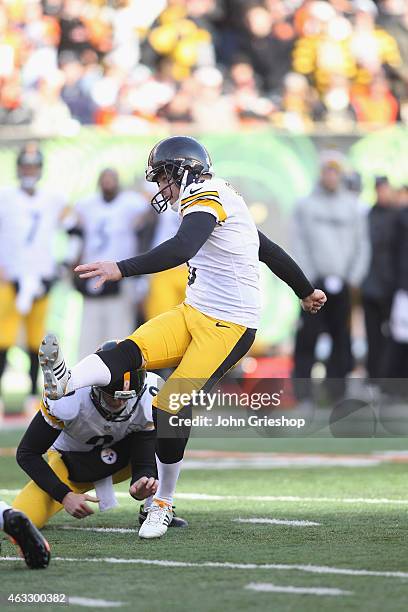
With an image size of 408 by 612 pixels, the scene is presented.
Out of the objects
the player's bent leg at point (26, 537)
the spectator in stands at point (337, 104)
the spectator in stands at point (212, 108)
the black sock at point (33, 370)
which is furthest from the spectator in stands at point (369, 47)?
the player's bent leg at point (26, 537)

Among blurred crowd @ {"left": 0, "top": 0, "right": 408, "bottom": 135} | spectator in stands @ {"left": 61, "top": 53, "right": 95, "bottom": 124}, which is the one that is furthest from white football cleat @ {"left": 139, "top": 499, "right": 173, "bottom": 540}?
spectator in stands @ {"left": 61, "top": 53, "right": 95, "bottom": 124}

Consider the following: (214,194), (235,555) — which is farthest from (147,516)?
(214,194)

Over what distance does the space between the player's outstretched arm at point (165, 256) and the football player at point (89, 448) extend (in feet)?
1.34

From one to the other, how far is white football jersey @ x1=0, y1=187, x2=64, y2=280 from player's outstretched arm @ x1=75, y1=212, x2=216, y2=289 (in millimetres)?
5602

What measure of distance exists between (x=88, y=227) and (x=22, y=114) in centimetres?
255

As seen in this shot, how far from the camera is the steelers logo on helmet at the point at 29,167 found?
35.5ft

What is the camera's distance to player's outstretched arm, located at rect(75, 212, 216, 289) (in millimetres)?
4973

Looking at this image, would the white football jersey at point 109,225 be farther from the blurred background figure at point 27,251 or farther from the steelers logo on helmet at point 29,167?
the steelers logo on helmet at point 29,167

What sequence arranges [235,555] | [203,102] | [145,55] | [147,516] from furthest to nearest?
[145,55]
[203,102]
[147,516]
[235,555]

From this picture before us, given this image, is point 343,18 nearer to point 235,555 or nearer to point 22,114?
point 22,114

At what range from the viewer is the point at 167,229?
10859mm

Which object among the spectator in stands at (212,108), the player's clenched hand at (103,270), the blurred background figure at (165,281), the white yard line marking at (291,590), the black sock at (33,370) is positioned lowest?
the black sock at (33,370)

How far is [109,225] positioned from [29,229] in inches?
25.8

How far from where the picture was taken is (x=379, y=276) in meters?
11.2
